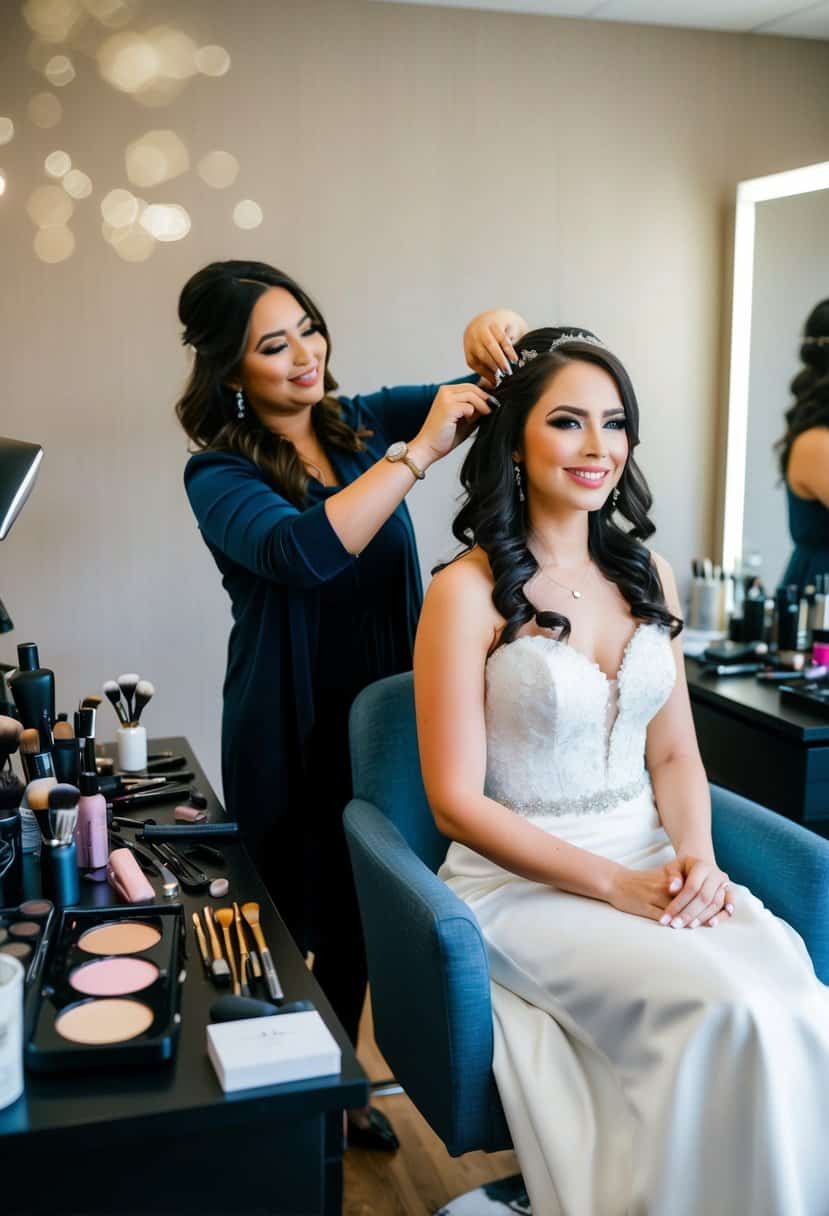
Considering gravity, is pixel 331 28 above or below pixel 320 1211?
above

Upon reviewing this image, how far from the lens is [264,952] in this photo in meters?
1.15

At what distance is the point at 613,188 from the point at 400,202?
1.88ft

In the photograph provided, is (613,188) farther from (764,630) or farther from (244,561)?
(244,561)

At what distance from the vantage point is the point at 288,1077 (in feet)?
3.07

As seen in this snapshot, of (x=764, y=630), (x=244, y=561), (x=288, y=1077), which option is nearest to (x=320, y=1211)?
(x=288, y=1077)

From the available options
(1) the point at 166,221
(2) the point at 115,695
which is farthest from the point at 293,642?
(1) the point at 166,221

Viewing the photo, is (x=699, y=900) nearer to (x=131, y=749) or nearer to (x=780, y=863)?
(x=780, y=863)

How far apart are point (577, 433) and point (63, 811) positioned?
0.87 m

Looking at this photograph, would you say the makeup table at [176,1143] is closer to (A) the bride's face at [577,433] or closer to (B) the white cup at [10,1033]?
(B) the white cup at [10,1033]

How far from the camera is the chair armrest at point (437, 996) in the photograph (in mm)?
1324

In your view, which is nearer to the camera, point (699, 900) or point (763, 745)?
point (699, 900)

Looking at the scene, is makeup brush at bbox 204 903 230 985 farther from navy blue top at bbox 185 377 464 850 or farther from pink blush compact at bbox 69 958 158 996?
navy blue top at bbox 185 377 464 850

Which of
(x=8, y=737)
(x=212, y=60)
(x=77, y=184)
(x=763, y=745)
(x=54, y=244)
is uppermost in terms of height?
(x=212, y=60)

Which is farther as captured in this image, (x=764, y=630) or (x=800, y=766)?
(x=764, y=630)
